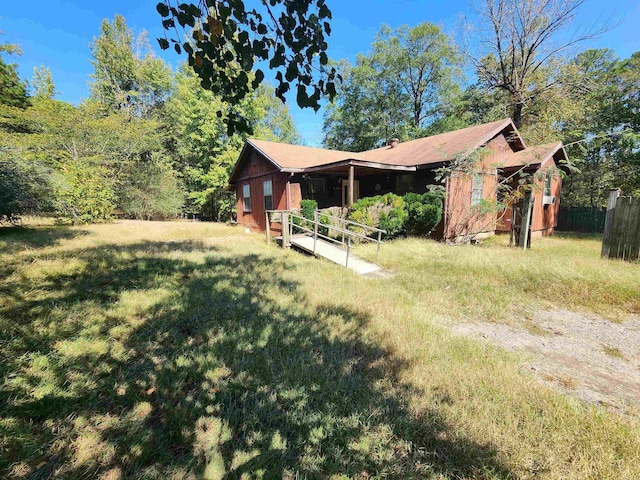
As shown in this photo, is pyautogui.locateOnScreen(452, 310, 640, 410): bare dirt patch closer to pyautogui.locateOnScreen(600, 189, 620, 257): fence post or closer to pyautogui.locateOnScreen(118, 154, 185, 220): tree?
pyautogui.locateOnScreen(600, 189, 620, 257): fence post

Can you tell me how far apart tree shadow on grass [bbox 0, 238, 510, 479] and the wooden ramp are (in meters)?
2.84

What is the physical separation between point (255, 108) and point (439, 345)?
21.9 meters

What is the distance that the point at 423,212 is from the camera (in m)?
9.78

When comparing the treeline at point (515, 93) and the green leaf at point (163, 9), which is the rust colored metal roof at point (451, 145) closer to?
the treeline at point (515, 93)

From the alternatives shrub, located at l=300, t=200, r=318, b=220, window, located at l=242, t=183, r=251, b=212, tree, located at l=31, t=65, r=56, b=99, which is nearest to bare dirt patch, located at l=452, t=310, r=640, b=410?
shrub, located at l=300, t=200, r=318, b=220

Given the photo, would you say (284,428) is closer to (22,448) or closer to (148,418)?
(148,418)

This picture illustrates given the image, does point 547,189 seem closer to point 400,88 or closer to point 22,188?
point 400,88

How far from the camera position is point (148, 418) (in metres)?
2.10

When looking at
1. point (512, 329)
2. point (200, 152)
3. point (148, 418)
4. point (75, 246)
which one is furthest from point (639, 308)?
point (200, 152)

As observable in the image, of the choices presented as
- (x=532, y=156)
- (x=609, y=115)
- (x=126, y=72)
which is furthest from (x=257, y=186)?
(x=126, y=72)

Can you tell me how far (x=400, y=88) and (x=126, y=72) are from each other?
83.5 feet

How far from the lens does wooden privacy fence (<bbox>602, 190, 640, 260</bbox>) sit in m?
6.32

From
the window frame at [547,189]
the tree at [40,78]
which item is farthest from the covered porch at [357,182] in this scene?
A: the tree at [40,78]

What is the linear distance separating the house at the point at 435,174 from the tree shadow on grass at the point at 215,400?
7246 millimetres
